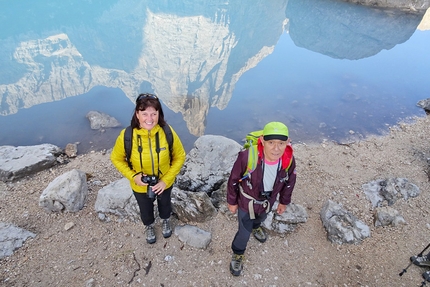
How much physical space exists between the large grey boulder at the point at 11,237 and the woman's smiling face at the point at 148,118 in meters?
2.84

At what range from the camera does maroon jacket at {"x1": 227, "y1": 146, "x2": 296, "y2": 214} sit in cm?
Result: 301

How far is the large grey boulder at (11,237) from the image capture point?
394cm

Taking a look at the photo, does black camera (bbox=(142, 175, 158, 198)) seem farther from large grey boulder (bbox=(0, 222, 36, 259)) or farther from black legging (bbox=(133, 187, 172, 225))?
large grey boulder (bbox=(0, 222, 36, 259))

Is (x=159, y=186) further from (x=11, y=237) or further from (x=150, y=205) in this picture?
(x=11, y=237)

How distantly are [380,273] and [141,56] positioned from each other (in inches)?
583

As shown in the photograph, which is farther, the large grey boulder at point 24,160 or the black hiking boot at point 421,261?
the large grey boulder at point 24,160

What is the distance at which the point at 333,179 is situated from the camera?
600cm

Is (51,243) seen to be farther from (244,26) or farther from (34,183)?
(244,26)

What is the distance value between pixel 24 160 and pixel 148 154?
456 centimetres

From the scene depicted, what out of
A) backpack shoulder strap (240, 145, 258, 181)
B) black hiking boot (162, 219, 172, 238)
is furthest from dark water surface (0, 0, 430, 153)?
backpack shoulder strap (240, 145, 258, 181)

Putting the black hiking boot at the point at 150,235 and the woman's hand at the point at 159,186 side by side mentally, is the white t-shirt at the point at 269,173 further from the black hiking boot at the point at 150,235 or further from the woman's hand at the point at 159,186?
the black hiking boot at the point at 150,235

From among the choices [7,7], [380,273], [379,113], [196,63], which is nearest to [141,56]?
[196,63]

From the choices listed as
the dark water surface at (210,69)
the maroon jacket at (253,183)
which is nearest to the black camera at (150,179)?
the maroon jacket at (253,183)

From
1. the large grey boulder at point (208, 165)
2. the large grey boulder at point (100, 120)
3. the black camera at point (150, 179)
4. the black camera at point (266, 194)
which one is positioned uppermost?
the black camera at point (266, 194)
